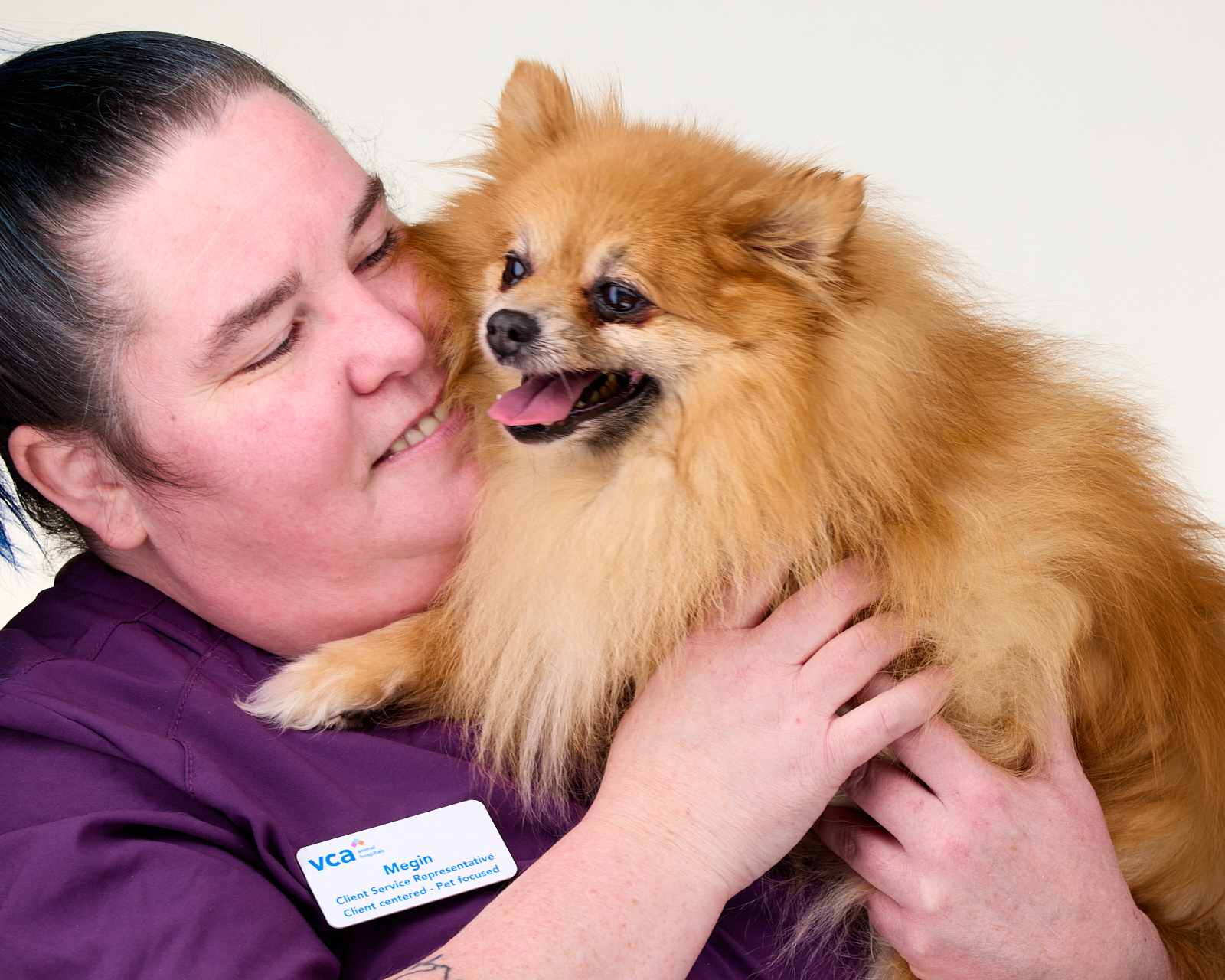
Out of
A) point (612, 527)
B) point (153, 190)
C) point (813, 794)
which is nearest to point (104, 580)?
point (153, 190)

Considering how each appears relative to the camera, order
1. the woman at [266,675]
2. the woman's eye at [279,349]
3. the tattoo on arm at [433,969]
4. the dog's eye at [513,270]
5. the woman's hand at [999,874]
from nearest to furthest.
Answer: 1. the tattoo on arm at [433,969]
2. the woman at [266,675]
3. the woman's hand at [999,874]
4. the woman's eye at [279,349]
5. the dog's eye at [513,270]

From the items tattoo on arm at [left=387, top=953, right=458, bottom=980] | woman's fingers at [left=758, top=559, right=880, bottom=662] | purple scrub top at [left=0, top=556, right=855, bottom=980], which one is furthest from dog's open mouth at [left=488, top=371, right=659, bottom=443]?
tattoo on arm at [left=387, top=953, right=458, bottom=980]

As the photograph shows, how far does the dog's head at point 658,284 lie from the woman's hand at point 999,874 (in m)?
0.55

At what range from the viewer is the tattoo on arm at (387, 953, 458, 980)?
1117 millimetres

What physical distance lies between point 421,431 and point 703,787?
2.25 feet

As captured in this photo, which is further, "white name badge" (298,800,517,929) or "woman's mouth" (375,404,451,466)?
"woman's mouth" (375,404,451,466)

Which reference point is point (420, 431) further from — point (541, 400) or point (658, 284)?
point (658, 284)

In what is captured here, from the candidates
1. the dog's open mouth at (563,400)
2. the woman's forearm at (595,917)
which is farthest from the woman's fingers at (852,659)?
the dog's open mouth at (563,400)

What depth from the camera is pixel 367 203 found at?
1.58m

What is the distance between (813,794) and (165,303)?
1017mm

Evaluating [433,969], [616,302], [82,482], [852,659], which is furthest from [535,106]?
[433,969]

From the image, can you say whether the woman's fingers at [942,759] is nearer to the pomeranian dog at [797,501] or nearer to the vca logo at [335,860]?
the pomeranian dog at [797,501]

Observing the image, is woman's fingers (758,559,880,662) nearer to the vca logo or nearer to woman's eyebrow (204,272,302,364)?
the vca logo

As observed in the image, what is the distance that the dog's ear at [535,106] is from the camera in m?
1.70
